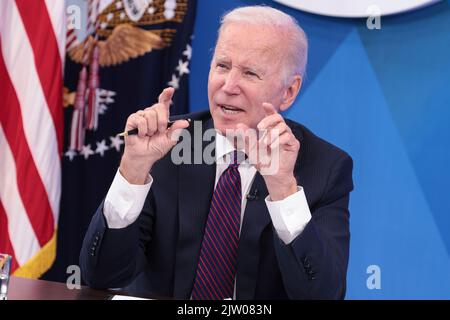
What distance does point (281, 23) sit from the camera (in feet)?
7.76

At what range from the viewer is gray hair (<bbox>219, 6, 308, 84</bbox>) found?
235 cm

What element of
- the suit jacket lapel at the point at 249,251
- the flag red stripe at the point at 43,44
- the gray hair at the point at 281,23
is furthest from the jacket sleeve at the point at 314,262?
the flag red stripe at the point at 43,44

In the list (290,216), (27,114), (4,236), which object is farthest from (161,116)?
(4,236)

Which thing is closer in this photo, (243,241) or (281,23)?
(243,241)

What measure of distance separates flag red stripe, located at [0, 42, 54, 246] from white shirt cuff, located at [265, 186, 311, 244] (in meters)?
1.80

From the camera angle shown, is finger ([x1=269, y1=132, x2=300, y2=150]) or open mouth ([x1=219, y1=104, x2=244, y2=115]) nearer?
finger ([x1=269, y1=132, x2=300, y2=150])

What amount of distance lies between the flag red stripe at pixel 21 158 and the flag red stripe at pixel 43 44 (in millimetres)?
162

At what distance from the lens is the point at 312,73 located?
3.38 meters

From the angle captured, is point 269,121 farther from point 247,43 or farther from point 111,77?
point 111,77

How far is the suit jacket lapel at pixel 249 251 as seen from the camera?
2.21 meters

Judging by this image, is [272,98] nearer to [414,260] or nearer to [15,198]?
[414,260]

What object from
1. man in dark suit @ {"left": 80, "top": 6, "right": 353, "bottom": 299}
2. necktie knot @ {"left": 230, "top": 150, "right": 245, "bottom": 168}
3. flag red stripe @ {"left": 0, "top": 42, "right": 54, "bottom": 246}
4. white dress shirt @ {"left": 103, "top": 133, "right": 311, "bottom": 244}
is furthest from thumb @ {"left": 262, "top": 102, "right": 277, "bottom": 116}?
flag red stripe @ {"left": 0, "top": 42, "right": 54, "bottom": 246}

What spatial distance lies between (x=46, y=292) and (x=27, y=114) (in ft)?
5.62

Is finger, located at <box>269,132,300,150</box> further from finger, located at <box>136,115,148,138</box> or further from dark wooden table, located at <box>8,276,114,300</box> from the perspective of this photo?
dark wooden table, located at <box>8,276,114,300</box>
